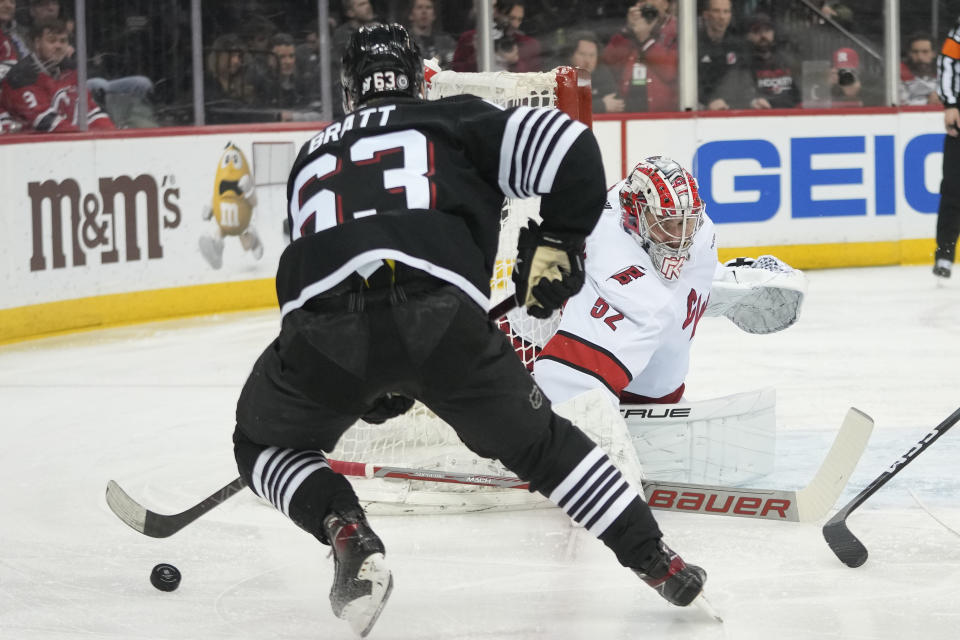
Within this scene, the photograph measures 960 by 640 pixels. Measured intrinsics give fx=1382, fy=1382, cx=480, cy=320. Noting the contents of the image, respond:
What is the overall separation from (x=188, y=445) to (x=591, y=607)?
1.65m

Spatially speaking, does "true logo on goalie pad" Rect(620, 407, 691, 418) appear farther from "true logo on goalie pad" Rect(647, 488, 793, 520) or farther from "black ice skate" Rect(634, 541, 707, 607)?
"black ice skate" Rect(634, 541, 707, 607)

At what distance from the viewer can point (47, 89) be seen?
5621 millimetres

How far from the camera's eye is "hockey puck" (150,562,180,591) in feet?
7.84

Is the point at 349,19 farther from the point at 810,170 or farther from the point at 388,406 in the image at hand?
the point at 388,406

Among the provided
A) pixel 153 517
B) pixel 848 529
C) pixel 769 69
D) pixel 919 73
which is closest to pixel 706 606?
pixel 848 529

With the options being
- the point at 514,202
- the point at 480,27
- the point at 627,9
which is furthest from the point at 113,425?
the point at 627,9

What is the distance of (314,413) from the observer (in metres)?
1.94

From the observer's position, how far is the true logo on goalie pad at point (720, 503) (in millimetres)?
2668

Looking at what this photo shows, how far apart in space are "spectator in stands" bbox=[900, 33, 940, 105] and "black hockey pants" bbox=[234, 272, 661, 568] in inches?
239

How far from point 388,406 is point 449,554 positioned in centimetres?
62

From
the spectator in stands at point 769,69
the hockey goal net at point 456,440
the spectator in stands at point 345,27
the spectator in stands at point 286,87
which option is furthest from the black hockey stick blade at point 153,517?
the spectator in stands at point 769,69

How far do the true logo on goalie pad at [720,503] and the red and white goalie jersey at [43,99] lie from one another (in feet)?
12.2

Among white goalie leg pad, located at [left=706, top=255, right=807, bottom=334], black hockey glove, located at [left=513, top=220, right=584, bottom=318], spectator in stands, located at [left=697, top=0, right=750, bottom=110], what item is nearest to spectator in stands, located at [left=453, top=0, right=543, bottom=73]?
spectator in stands, located at [left=697, top=0, right=750, bottom=110]

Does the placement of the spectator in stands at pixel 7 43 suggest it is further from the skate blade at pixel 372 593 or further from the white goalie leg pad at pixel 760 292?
the skate blade at pixel 372 593
